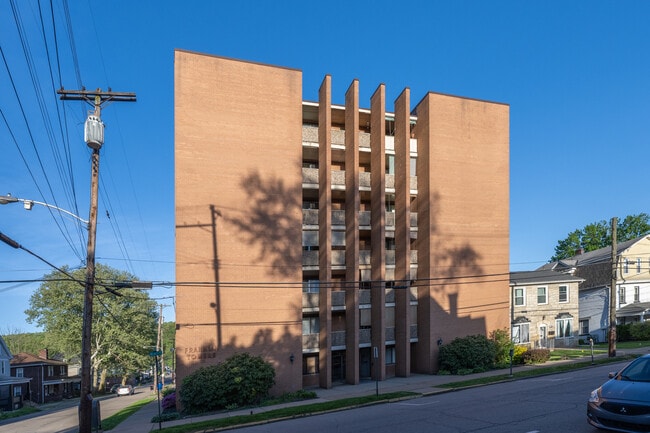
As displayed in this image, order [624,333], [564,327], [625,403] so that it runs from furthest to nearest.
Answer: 1. [624,333]
2. [564,327]
3. [625,403]

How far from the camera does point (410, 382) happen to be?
74.4ft

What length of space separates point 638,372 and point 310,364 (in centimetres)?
1980

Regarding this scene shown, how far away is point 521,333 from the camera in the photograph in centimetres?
3388

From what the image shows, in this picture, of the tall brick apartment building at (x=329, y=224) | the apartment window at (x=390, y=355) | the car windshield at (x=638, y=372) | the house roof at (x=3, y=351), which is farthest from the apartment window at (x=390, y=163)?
the house roof at (x=3, y=351)

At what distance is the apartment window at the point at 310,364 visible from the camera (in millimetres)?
25453

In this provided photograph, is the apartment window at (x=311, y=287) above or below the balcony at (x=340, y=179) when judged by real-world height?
below

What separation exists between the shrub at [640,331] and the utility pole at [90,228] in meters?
42.2

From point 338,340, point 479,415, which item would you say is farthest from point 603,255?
A: point 479,415

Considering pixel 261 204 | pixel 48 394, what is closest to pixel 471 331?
pixel 261 204

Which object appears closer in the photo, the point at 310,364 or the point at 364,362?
the point at 310,364

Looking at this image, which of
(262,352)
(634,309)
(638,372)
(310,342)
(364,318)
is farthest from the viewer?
A: (634,309)

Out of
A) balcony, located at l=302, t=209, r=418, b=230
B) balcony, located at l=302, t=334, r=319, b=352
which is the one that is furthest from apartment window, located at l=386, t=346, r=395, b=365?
balcony, located at l=302, t=209, r=418, b=230

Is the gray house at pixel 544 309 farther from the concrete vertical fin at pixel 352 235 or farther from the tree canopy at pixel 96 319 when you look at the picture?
the tree canopy at pixel 96 319

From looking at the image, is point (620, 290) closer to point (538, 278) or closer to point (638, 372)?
point (538, 278)
